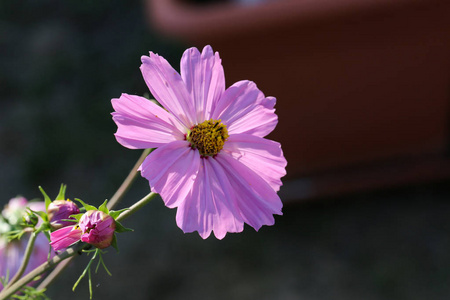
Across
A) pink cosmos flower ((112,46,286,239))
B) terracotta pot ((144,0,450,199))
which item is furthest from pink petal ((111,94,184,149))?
terracotta pot ((144,0,450,199))

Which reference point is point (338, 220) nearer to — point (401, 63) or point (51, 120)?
point (401, 63)

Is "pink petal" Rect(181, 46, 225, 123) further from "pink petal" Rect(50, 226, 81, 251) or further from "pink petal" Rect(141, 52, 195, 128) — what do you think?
"pink petal" Rect(50, 226, 81, 251)

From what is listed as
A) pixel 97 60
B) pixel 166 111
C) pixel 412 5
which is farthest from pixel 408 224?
pixel 166 111

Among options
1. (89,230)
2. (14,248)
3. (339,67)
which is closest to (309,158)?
(339,67)

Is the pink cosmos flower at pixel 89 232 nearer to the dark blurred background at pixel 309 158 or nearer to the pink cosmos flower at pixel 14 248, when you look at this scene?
the pink cosmos flower at pixel 14 248

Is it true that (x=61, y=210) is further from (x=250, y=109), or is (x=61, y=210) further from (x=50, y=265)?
(x=250, y=109)

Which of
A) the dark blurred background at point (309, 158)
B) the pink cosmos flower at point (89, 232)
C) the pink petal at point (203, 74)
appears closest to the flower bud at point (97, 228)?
the pink cosmos flower at point (89, 232)

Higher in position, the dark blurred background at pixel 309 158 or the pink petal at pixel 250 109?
the pink petal at pixel 250 109
